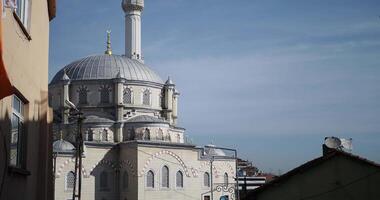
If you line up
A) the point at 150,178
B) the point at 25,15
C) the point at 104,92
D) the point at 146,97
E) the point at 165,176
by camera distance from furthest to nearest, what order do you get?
1. the point at 146,97
2. the point at 104,92
3. the point at 165,176
4. the point at 150,178
5. the point at 25,15

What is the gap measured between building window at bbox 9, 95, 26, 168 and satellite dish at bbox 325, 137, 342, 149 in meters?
9.19

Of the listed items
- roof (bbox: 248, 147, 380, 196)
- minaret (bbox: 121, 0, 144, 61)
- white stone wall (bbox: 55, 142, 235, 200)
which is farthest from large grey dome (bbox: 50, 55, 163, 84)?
roof (bbox: 248, 147, 380, 196)

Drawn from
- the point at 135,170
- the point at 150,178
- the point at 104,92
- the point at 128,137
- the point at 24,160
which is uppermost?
the point at 104,92

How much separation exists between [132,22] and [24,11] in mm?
39760

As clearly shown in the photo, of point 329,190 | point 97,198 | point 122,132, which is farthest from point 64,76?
point 329,190

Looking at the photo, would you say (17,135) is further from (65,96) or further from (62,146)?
(65,96)

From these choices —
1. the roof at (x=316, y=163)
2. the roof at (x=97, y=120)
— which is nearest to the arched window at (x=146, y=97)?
the roof at (x=97, y=120)

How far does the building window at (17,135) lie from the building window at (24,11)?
1368mm

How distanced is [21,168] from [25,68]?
1744 millimetres

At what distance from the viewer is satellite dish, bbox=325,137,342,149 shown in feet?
51.1

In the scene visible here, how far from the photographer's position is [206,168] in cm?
4575

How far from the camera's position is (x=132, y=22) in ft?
160

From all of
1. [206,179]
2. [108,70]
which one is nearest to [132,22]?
[108,70]

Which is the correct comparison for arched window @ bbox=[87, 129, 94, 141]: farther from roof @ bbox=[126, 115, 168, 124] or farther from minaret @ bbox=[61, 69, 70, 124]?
roof @ bbox=[126, 115, 168, 124]
